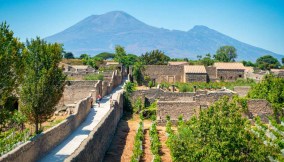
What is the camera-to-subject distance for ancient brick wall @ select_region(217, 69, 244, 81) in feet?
218

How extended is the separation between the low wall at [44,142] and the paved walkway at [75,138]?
25 cm

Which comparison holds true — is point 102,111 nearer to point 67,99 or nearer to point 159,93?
point 67,99

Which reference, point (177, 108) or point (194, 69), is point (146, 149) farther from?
point (194, 69)

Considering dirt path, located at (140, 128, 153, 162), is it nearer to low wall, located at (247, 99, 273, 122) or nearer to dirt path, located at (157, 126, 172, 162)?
dirt path, located at (157, 126, 172, 162)

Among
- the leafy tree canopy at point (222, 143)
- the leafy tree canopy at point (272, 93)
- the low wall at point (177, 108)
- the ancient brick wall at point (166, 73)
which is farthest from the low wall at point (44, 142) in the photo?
the ancient brick wall at point (166, 73)

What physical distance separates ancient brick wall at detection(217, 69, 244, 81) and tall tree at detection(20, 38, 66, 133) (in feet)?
149

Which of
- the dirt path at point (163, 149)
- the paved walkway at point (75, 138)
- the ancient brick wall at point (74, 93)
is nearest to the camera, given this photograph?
the paved walkway at point (75, 138)

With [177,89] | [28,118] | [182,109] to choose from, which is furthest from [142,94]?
[28,118]

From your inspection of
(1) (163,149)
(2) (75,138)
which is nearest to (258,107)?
(1) (163,149)

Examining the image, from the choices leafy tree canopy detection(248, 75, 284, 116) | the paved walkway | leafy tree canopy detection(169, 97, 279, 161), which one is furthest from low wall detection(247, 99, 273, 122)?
leafy tree canopy detection(169, 97, 279, 161)

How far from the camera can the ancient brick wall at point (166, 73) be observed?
61469mm

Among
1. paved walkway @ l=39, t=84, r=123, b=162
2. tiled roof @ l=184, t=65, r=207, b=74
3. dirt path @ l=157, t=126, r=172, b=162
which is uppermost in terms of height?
tiled roof @ l=184, t=65, r=207, b=74

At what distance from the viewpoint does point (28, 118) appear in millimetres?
23750

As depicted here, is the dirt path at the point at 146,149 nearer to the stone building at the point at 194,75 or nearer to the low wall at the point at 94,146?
the low wall at the point at 94,146
